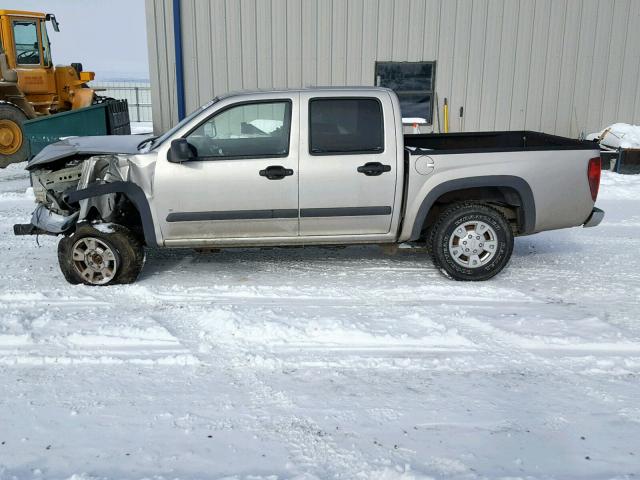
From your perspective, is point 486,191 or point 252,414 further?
point 486,191

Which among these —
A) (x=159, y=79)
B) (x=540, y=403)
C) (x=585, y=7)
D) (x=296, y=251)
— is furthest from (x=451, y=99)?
(x=540, y=403)

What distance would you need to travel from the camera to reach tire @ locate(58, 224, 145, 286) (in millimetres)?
5238

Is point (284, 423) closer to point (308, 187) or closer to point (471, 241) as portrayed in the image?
point (308, 187)

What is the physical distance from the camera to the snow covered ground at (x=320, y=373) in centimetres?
292

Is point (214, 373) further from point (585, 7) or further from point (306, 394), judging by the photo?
point (585, 7)

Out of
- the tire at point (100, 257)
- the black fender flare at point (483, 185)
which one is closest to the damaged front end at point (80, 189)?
the tire at point (100, 257)

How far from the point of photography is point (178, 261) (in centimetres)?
617

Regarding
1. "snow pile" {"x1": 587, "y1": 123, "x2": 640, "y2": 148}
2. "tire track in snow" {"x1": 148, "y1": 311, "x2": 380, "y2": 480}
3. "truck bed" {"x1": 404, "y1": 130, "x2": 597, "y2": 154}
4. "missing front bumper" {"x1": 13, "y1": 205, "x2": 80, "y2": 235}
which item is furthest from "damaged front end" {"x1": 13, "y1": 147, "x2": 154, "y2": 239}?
"snow pile" {"x1": 587, "y1": 123, "x2": 640, "y2": 148}

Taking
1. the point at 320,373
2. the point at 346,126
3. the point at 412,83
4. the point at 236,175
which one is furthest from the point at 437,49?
the point at 320,373

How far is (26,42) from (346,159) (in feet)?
39.3

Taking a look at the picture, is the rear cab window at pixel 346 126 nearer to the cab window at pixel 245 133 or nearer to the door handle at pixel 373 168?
the door handle at pixel 373 168

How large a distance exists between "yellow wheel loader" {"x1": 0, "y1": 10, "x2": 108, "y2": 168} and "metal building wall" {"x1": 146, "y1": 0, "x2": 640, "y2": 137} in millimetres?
3405

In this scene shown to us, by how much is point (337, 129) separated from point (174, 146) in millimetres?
1455

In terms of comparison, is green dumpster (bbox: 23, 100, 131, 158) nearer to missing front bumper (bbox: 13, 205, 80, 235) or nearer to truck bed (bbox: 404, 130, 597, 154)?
missing front bumper (bbox: 13, 205, 80, 235)
